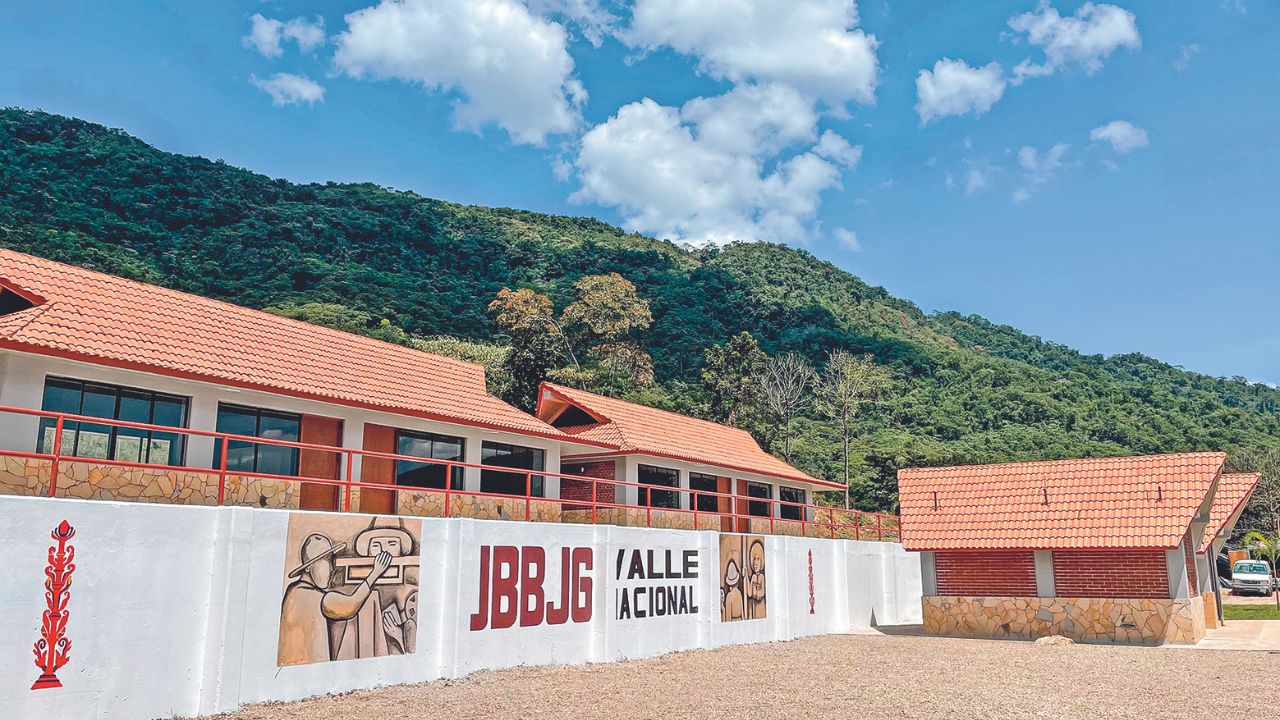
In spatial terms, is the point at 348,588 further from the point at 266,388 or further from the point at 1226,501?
the point at 1226,501

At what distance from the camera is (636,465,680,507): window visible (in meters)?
25.2

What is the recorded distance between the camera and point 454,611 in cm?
1421

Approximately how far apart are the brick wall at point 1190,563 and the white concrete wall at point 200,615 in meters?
14.6

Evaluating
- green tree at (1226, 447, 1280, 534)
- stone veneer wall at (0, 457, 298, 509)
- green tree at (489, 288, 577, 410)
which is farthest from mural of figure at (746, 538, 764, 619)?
green tree at (1226, 447, 1280, 534)

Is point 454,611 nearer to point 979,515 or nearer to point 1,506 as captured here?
point 1,506

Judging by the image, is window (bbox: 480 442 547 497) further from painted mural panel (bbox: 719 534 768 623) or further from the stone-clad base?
the stone-clad base

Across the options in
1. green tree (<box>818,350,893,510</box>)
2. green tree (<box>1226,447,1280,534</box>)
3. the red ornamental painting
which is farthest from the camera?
green tree (<box>1226,447,1280,534</box>)

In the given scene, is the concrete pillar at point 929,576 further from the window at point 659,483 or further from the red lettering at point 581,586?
the red lettering at point 581,586

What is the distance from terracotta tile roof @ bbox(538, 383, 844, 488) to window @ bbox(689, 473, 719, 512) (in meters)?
0.74

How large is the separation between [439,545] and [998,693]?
8.85 metres

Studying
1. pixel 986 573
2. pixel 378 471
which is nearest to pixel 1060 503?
pixel 986 573

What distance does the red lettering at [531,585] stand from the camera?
1566 cm

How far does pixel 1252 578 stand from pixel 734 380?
80.2 ft

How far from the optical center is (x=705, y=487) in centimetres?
2789
